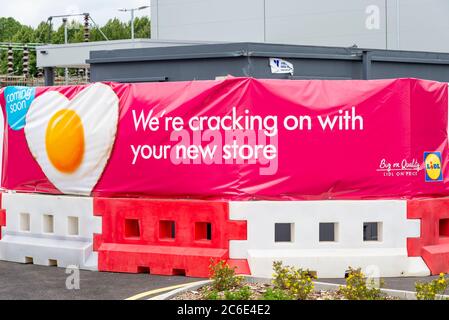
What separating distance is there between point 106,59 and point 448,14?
12.2m

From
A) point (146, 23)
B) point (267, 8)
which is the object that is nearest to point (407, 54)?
point (267, 8)

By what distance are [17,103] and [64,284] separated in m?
3.50

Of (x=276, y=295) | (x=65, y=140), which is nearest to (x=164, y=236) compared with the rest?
(x=65, y=140)

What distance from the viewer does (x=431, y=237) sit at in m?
10.8

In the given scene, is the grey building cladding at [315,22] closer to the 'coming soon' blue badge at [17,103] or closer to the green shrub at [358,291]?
the 'coming soon' blue badge at [17,103]

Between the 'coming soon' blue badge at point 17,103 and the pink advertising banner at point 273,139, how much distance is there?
140cm

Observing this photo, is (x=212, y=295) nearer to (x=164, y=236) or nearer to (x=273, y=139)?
(x=164, y=236)

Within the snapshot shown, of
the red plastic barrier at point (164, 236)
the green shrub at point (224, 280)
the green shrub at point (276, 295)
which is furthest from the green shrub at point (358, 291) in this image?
the red plastic barrier at point (164, 236)

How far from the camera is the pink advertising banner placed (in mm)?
10500

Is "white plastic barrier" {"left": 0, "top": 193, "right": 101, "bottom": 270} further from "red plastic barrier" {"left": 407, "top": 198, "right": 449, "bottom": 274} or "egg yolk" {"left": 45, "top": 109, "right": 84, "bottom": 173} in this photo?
"red plastic barrier" {"left": 407, "top": 198, "right": 449, "bottom": 274}
